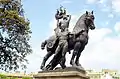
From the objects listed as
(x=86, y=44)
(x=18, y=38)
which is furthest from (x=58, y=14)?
(x=18, y=38)

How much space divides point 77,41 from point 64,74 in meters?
1.65

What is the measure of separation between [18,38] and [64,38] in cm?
1425

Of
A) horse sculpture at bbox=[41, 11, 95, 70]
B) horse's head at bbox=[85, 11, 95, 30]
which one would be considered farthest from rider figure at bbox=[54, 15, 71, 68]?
horse's head at bbox=[85, 11, 95, 30]

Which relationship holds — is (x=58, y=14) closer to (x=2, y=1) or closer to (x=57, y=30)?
(x=57, y=30)

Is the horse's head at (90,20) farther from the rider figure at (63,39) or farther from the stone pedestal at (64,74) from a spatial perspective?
the stone pedestal at (64,74)

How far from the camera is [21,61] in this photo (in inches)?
1182

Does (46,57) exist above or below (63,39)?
below

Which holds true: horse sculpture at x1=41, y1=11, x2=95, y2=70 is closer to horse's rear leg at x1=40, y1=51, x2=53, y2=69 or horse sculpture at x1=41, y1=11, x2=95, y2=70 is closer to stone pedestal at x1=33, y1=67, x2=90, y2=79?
horse's rear leg at x1=40, y1=51, x2=53, y2=69

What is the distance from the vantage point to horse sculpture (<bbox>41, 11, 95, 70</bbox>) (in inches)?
642

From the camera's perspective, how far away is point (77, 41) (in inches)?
640

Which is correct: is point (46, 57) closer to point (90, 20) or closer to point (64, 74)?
point (64, 74)

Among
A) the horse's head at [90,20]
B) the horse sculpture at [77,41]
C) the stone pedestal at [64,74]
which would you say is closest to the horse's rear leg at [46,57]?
the horse sculpture at [77,41]

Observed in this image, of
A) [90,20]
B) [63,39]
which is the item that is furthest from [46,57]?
[90,20]

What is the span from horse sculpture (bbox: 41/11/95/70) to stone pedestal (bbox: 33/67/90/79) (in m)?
0.55
